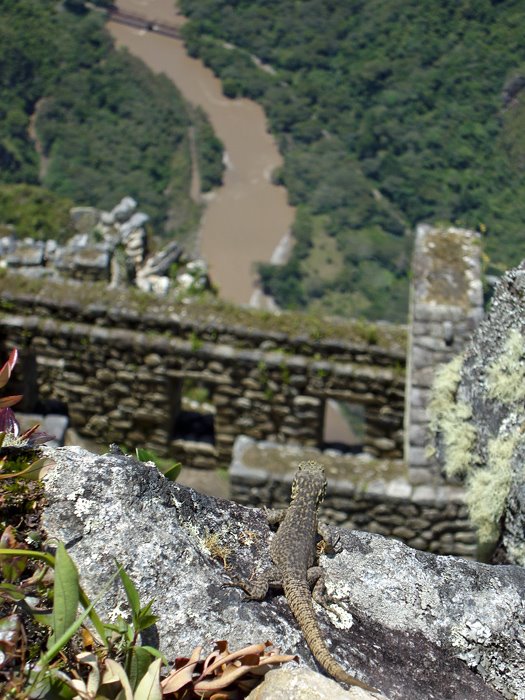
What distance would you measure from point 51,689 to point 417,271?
6.57 m

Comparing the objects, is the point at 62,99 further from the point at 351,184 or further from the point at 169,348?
the point at 169,348

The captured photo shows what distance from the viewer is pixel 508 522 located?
336cm

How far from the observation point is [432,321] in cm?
718

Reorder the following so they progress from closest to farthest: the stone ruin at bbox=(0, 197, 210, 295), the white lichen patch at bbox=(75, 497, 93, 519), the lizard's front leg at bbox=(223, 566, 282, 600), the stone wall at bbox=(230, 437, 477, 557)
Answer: the white lichen patch at bbox=(75, 497, 93, 519) → the lizard's front leg at bbox=(223, 566, 282, 600) → the stone wall at bbox=(230, 437, 477, 557) → the stone ruin at bbox=(0, 197, 210, 295)

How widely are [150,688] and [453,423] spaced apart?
7.94 ft

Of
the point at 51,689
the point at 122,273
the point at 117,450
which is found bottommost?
the point at 51,689

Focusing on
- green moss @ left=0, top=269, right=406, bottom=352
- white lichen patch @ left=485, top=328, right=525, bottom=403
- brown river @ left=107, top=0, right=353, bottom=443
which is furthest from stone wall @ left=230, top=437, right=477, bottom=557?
brown river @ left=107, top=0, right=353, bottom=443

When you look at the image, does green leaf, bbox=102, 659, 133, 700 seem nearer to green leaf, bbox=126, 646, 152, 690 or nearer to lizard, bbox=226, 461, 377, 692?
green leaf, bbox=126, 646, 152, 690

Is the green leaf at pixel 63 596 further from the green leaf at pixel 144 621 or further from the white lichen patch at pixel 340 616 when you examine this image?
the white lichen patch at pixel 340 616

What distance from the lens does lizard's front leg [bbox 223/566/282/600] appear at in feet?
7.50

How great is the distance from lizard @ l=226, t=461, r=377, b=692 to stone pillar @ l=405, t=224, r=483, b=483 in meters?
3.36

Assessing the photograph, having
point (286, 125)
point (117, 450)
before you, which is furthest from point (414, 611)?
point (286, 125)

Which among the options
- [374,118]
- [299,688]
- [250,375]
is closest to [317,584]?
[299,688]

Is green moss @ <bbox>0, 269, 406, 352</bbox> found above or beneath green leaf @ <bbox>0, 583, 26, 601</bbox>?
above
